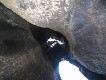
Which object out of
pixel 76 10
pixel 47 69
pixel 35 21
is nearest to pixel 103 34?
pixel 76 10

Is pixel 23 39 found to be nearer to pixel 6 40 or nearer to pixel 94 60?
pixel 6 40

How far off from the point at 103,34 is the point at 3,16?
552 mm

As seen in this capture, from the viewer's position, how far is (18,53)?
141cm

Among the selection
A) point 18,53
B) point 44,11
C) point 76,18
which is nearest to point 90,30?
point 76,18

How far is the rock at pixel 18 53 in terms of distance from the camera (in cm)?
134

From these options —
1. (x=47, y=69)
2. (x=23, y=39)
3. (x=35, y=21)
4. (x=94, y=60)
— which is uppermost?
(x=35, y=21)

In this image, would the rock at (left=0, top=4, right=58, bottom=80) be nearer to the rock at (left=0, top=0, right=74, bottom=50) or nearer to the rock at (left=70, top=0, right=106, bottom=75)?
the rock at (left=0, top=0, right=74, bottom=50)

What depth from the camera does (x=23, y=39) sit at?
1513 millimetres

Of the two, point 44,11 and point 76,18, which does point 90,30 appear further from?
point 44,11

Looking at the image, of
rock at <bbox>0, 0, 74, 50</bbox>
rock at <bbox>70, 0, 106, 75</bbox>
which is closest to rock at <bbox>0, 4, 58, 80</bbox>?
rock at <bbox>0, 0, 74, 50</bbox>

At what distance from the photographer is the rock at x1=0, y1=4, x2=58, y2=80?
134cm

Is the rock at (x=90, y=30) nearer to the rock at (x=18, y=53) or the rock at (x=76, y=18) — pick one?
the rock at (x=76, y=18)

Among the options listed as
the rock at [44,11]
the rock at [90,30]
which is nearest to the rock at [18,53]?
the rock at [44,11]

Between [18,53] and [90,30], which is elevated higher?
[90,30]
